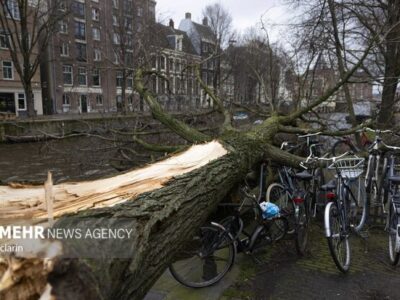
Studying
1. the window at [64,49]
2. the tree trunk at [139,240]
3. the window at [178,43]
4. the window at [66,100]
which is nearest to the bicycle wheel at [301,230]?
the tree trunk at [139,240]

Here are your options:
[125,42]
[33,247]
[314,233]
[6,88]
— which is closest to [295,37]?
[314,233]

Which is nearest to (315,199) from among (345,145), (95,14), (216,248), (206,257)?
(216,248)

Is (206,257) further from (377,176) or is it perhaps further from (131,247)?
(377,176)

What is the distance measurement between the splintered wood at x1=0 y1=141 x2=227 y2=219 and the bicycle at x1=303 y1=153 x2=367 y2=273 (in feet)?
5.15

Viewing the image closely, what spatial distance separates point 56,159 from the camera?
14977mm

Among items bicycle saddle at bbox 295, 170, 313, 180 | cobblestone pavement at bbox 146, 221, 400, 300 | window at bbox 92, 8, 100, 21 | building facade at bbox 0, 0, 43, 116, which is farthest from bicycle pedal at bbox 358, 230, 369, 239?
window at bbox 92, 8, 100, 21

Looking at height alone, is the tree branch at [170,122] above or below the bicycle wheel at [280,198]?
above

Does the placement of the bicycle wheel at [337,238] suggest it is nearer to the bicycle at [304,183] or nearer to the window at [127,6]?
the bicycle at [304,183]

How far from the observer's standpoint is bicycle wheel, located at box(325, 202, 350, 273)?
12.5 ft

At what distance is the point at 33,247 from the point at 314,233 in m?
4.18

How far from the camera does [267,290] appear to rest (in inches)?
144

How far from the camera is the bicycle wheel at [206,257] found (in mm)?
3695

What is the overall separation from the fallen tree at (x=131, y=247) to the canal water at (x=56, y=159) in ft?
12.9

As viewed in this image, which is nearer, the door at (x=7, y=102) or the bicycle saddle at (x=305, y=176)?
the bicycle saddle at (x=305, y=176)
